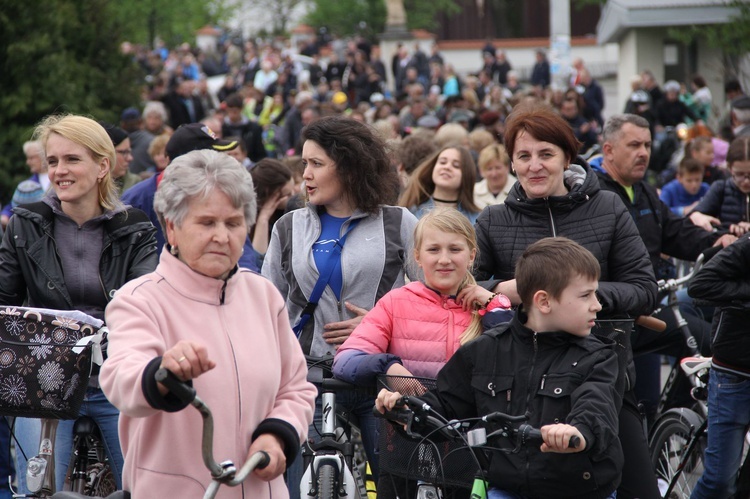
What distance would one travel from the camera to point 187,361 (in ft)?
10.5

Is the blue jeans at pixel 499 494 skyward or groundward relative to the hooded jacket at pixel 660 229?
groundward

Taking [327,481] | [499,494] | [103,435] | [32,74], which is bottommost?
[327,481]

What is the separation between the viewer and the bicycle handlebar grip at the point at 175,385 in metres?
3.23

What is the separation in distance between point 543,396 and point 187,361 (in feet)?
5.57

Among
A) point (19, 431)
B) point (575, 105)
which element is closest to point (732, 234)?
point (19, 431)

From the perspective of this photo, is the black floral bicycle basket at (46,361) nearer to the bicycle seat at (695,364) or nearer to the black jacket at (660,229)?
the bicycle seat at (695,364)

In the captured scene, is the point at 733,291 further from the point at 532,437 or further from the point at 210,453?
the point at 210,453

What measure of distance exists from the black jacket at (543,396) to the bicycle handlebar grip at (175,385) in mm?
1404

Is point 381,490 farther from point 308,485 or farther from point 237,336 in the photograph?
point 237,336

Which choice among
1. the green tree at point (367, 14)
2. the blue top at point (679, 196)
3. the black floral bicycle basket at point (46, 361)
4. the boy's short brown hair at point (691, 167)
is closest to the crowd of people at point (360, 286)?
the black floral bicycle basket at point (46, 361)

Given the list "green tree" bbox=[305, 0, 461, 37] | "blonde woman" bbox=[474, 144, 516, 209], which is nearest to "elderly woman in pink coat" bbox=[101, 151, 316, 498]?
→ "blonde woman" bbox=[474, 144, 516, 209]

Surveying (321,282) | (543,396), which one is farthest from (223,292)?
(321,282)

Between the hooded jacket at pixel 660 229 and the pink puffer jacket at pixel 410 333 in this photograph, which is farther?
the hooded jacket at pixel 660 229

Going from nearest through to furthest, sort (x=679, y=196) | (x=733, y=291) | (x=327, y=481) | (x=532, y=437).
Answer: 1. (x=532, y=437)
2. (x=327, y=481)
3. (x=733, y=291)
4. (x=679, y=196)
